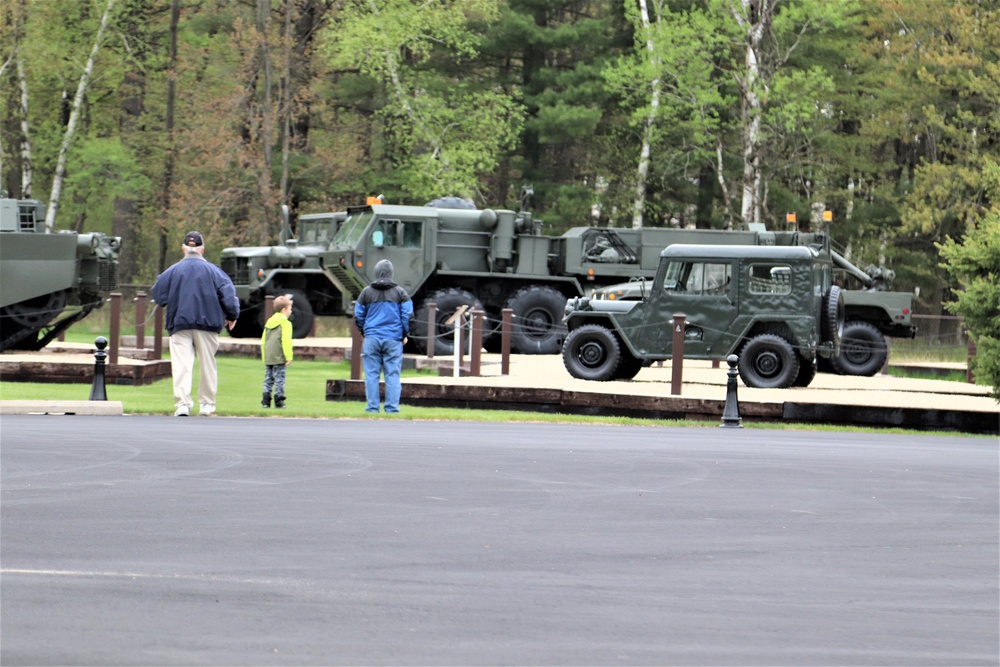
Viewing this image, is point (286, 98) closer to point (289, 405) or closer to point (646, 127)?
point (646, 127)

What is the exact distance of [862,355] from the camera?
2711 centimetres

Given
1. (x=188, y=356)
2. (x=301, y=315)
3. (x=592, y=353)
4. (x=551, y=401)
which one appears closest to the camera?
(x=188, y=356)

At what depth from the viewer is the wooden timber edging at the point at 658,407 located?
17.4m

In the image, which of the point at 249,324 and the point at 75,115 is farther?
the point at 75,115

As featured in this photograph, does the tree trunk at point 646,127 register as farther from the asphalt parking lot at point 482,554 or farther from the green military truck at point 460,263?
the asphalt parking lot at point 482,554

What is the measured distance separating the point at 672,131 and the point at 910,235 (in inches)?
330

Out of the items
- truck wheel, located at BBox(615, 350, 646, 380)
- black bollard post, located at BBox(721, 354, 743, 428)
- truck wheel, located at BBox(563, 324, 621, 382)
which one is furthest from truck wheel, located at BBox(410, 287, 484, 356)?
black bollard post, located at BBox(721, 354, 743, 428)

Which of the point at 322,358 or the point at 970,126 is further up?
the point at 970,126

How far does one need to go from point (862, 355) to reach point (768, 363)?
20.3 ft

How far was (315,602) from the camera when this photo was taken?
6.59 meters

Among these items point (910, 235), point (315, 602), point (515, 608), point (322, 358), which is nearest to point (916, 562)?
point (515, 608)

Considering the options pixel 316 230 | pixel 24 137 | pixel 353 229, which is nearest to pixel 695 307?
pixel 353 229

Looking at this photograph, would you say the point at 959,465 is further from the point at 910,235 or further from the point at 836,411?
the point at 910,235

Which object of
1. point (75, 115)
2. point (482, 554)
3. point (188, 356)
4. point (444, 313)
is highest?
point (75, 115)
